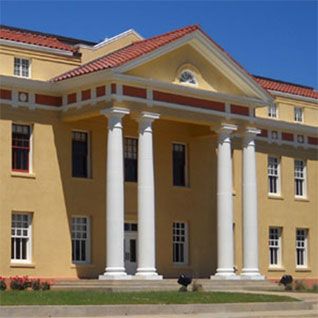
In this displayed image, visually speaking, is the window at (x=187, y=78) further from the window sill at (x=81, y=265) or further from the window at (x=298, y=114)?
the window at (x=298, y=114)

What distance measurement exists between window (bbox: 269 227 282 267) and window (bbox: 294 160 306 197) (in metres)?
2.74

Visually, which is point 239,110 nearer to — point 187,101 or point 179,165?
point 187,101

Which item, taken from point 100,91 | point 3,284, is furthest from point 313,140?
point 3,284

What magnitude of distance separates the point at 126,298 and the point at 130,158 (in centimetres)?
1368

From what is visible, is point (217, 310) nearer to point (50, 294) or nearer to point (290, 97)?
point (50, 294)

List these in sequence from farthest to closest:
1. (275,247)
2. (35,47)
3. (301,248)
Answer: (301,248) < (275,247) < (35,47)

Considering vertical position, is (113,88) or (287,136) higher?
(113,88)

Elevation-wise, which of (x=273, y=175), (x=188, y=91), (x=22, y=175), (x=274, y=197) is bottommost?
(x=274, y=197)

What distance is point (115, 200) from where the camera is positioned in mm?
37031

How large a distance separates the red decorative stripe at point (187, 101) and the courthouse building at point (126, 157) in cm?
6

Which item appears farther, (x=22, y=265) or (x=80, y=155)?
(x=80, y=155)

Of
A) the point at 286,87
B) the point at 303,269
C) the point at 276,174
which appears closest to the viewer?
the point at 276,174

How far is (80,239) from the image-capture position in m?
40.1

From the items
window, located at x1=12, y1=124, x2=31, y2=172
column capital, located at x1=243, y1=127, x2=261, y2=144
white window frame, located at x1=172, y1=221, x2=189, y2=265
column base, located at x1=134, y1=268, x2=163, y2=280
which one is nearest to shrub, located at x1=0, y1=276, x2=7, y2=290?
window, located at x1=12, y1=124, x2=31, y2=172
